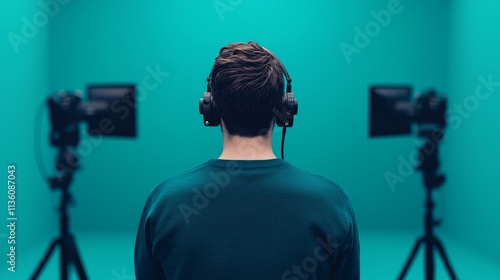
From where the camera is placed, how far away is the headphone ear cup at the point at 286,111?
3.92 ft

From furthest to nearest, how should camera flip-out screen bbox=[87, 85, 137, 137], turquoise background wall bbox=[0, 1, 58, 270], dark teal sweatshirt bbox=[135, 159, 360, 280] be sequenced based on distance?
turquoise background wall bbox=[0, 1, 58, 270]
camera flip-out screen bbox=[87, 85, 137, 137]
dark teal sweatshirt bbox=[135, 159, 360, 280]

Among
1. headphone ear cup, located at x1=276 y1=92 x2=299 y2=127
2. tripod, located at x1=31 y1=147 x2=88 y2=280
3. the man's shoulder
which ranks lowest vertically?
tripod, located at x1=31 y1=147 x2=88 y2=280

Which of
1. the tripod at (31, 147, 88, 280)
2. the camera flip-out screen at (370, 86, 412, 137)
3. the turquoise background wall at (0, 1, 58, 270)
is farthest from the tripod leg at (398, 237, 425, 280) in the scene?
the turquoise background wall at (0, 1, 58, 270)

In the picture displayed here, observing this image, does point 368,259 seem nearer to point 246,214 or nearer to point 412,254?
point 412,254

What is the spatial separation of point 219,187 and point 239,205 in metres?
0.06

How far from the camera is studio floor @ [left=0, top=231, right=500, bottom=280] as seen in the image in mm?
3570

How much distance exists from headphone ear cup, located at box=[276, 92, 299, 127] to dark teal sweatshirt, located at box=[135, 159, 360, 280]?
148 millimetres

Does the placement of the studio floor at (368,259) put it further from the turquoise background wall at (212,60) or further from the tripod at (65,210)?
the tripod at (65,210)

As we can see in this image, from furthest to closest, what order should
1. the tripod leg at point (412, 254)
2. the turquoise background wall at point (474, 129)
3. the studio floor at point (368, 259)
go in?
1. the turquoise background wall at point (474, 129)
2. the studio floor at point (368, 259)
3. the tripod leg at point (412, 254)

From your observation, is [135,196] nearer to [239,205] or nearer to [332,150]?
[332,150]

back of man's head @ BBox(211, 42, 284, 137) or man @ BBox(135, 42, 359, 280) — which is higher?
back of man's head @ BBox(211, 42, 284, 137)

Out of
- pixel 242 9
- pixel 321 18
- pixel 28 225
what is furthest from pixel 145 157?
pixel 321 18

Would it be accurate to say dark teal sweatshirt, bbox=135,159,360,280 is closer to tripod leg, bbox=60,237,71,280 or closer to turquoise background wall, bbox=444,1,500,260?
tripod leg, bbox=60,237,71,280

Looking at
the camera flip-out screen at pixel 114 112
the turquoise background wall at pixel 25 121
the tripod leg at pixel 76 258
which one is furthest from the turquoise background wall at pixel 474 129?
the turquoise background wall at pixel 25 121
